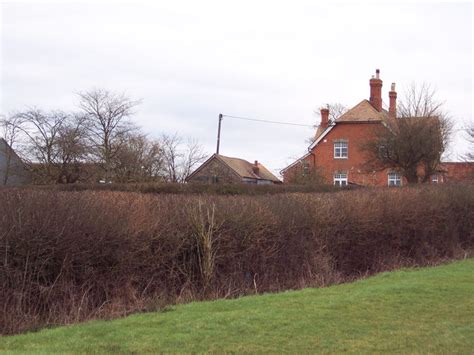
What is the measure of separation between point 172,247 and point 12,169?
139 feet

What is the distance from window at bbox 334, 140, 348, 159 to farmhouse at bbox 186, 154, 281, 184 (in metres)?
8.25

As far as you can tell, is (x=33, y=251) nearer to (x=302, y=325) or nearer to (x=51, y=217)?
(x=51, y=217)

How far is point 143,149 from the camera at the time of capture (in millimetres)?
52406

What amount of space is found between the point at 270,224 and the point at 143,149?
40406 mm

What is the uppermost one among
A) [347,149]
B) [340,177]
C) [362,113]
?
[362,113]

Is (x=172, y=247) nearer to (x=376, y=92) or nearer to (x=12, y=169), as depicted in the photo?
(x=12, y=169)

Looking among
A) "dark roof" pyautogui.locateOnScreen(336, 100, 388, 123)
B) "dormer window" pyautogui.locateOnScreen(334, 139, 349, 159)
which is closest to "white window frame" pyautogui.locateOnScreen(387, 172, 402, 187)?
"dormer window" pyautogui.locateOnScreen(334, 139, 349, 159)

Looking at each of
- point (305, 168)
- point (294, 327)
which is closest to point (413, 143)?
point (305, 168)

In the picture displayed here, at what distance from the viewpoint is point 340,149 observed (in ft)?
174

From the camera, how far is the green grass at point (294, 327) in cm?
697

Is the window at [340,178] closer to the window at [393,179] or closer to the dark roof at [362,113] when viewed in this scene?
the window at [393,179]

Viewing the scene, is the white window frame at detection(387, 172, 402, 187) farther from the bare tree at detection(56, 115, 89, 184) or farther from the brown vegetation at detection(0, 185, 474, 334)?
the brown vegetation at detection(0, 185, 474, 334)

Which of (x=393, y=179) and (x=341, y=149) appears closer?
(x=393, y=179)

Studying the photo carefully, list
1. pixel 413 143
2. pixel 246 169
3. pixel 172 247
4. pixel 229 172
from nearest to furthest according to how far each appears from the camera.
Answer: pixel 172 247 → pixel 413 143 → pixel 229 172 → pixel 246 169
